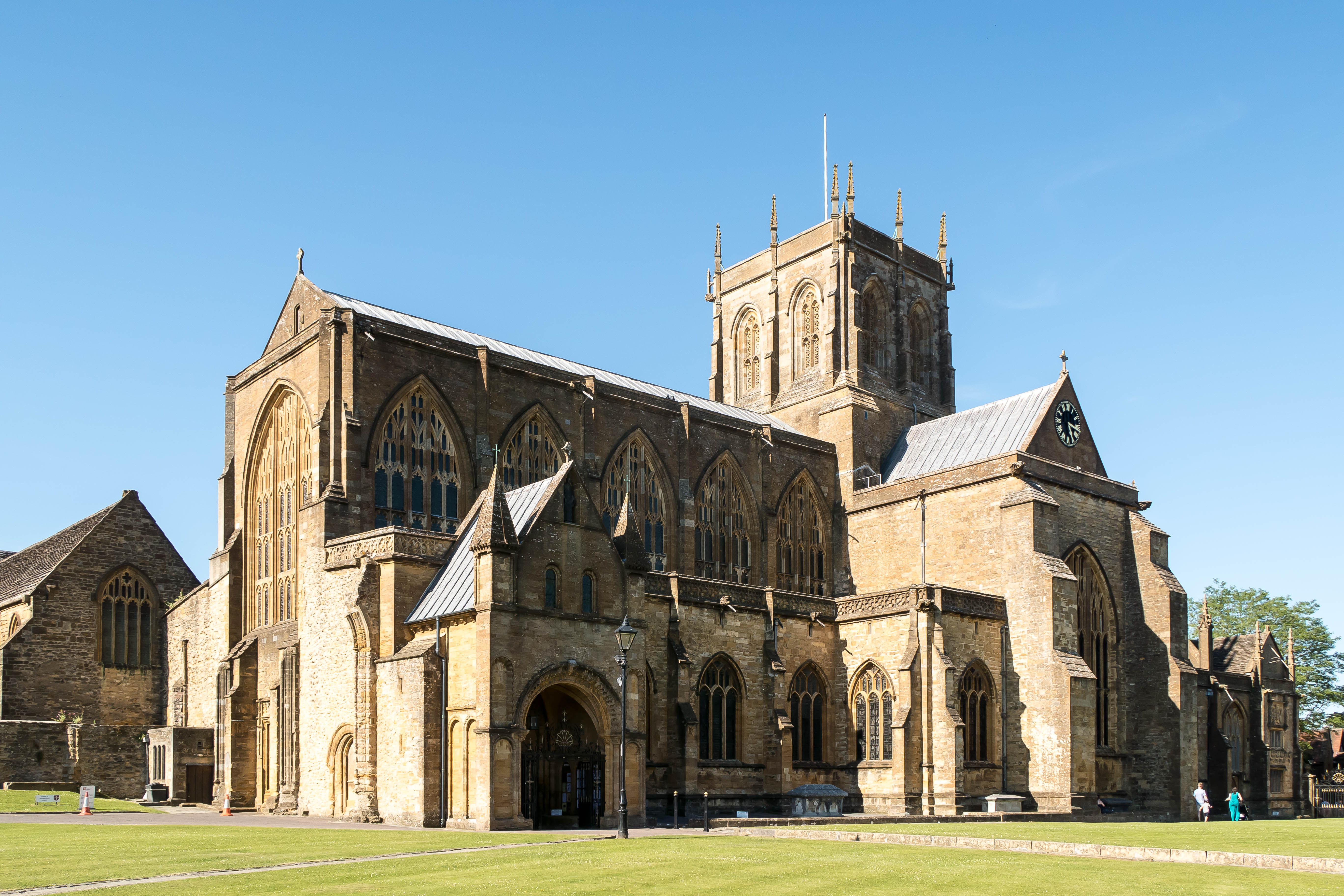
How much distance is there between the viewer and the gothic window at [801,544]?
5422 centimetres

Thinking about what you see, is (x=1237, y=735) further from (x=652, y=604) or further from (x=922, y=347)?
(x=652, y=604)

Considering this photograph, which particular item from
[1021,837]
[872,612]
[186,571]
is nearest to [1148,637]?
[872,612]

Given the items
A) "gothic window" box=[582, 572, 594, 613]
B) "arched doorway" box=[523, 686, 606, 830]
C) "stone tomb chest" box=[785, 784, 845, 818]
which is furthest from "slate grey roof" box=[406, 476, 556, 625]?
"stone tomb chest" box=[785, 784, 845, 818]

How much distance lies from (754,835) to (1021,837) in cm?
565

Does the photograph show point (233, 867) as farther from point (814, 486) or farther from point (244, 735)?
point (814, 486)

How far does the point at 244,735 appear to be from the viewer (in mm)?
41844

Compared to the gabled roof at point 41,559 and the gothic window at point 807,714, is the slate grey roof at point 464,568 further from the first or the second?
the gabled roof at point 41,559

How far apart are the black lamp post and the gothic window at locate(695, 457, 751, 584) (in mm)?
18889

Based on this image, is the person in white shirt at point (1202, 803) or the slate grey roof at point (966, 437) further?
the slate grey roof at point (966, 437)

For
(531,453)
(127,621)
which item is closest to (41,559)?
(127,621)

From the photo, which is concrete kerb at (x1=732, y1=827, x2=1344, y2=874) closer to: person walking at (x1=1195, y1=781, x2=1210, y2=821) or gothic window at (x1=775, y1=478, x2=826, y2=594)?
person walking at (x1=1195, y1=781, x2=1210, y2=821)

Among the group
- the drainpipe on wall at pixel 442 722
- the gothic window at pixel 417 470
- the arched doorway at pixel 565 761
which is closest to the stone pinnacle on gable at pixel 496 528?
the drainpipe on wall at pixel 442 722

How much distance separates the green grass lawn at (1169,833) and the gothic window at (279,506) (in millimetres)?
19874

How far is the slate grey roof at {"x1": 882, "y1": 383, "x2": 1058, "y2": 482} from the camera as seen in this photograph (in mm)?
53250
